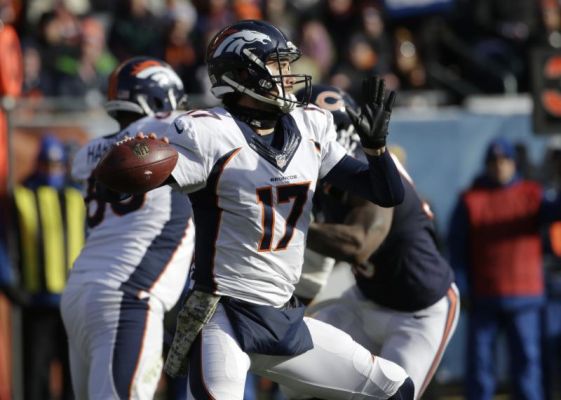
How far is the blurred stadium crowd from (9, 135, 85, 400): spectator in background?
67.0 inches

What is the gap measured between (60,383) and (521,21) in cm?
598

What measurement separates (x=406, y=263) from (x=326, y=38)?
19.6 ft

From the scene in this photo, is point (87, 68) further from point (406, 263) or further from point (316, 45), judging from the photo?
point (406, 263)

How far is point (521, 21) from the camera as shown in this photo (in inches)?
459

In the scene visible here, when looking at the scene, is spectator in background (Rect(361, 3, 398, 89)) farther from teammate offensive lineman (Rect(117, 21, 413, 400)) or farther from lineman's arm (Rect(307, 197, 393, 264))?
teammate offensive lineman (Rect(117, 21, 413, 400))

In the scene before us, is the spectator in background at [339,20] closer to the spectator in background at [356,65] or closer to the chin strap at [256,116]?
the spectator in background at [356,65]

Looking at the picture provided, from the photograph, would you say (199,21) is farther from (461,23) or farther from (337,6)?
(461,23)

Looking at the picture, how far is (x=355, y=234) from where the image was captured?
4.96 m

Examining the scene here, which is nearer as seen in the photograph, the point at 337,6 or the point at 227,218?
the point at 227,218

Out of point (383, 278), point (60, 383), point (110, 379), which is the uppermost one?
point (383, 278)

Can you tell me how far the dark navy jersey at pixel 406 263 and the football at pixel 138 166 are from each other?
1310 mm

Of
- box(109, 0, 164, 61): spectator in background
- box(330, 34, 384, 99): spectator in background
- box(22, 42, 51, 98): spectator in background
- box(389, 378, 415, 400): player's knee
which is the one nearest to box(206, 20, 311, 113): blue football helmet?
box(389, 378, 415, 400): player's knee

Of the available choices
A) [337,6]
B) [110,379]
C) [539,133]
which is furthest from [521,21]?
[110,379]

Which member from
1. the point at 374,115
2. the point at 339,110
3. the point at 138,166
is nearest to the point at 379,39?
the point at 339,110
